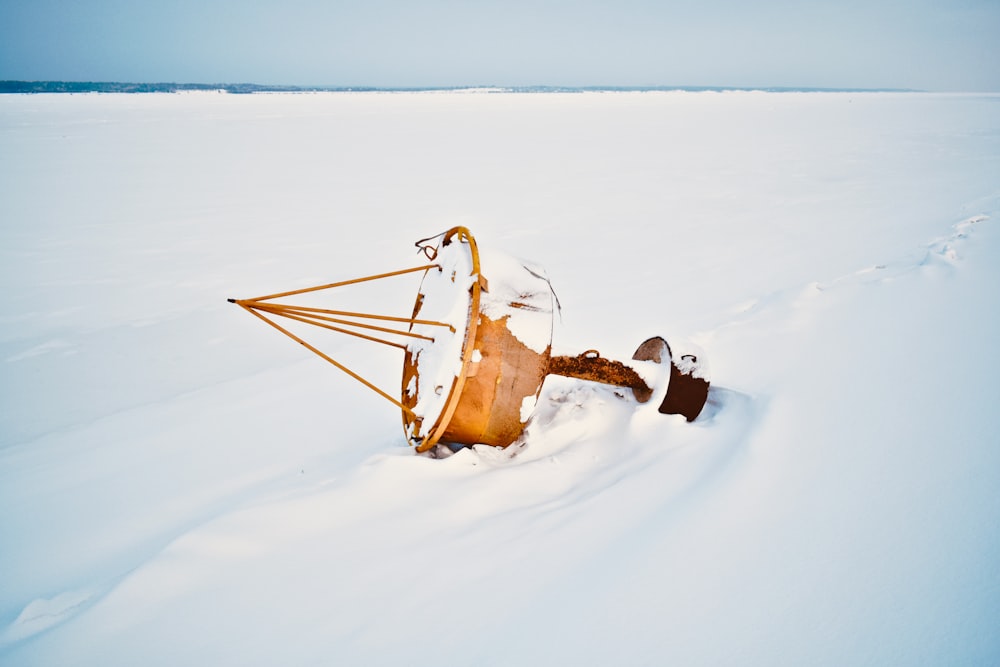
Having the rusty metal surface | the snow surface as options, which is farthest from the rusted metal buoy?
the snow surface

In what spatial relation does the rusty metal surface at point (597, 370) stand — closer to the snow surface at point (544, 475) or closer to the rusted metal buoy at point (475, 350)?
the rusted metal buoy at point (475, 350)

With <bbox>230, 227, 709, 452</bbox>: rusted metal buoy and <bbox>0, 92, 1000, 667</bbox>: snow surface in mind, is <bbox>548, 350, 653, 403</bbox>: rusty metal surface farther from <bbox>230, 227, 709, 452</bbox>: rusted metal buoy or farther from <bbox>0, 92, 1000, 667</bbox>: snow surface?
<bbox>0, 92, 1000, 667</bbox>: snow surface

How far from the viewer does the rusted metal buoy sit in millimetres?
2287

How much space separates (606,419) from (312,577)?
5.66ft

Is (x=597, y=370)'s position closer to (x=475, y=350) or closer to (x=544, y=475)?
(x=544, y=475)

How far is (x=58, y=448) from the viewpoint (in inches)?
126

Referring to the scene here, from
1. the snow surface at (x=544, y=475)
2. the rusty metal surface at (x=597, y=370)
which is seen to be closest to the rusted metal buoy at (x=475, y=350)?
the rusty metal surface at (x=597, y=370)

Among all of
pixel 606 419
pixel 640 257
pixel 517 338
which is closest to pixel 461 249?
pixel 517 338

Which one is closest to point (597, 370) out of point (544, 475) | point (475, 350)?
point (544, 475)

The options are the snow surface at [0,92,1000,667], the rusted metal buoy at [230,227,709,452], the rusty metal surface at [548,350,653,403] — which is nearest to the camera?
the snow surface at [0,92,1000,667]

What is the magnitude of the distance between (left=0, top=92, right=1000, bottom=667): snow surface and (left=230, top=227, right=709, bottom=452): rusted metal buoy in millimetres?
254

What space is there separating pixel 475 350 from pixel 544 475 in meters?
0.74

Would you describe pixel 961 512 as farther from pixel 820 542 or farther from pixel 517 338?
pixel 517 338

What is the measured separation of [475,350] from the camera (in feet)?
7.52
